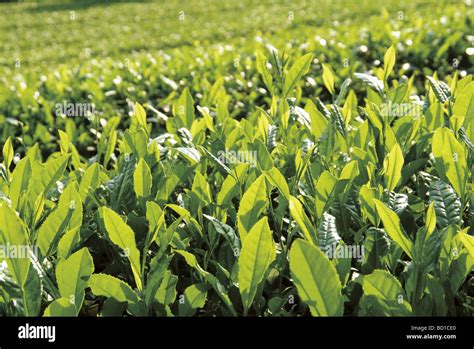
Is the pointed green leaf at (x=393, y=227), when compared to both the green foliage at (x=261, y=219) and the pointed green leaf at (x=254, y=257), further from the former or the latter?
the pointed green leaf at (x=254, y=257)

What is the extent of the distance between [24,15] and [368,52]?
1989 cm

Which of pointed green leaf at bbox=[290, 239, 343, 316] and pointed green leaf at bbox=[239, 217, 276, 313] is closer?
pointed green leaf at bbox=[290, 239, 343, 316]

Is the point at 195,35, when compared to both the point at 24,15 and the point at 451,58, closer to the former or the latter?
the point at 451,58

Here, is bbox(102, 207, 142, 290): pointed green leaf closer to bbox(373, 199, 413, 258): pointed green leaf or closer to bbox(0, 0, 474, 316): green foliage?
bbox(0, 0, 474, 316): green foliage

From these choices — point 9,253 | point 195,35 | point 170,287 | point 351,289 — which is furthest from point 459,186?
point 195,35

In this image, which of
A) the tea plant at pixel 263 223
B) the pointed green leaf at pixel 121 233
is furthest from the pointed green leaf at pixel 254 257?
the pointed green leaf at pixel 121 233

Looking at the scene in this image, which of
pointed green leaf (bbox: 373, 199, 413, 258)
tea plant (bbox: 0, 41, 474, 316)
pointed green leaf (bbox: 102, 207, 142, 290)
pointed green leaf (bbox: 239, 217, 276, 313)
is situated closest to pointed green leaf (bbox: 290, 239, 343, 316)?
tea plant (bbox: 0, 41, 474, 316)

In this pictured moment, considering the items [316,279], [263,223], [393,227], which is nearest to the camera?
[316,279]

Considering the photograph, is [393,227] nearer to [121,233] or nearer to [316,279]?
[316,279]

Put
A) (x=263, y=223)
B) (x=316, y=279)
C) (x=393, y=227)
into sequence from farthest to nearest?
(x=393, y=227), (x=263, y=223), (x=316, y=279)
